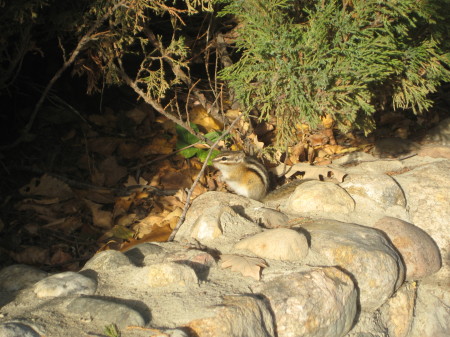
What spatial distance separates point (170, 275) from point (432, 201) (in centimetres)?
237

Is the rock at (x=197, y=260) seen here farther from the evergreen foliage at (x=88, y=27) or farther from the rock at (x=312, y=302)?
the evergreen foliage at (x=88, y=27)

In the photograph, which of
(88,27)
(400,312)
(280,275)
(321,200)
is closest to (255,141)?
(321,200)

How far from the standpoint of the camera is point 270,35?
3729mm

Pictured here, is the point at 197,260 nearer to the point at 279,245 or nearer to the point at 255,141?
the point at 279,245

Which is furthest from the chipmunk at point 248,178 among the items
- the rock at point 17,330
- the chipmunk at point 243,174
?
the rock at point 17,330

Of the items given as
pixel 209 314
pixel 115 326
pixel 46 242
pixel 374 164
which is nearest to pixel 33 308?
pixel 115 326

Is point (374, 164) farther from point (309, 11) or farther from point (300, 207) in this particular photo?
point (309, 11)

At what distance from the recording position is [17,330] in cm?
225

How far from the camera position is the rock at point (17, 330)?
7.24 ft

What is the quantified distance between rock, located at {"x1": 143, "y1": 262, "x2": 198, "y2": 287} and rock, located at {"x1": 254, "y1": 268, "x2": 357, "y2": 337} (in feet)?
1.22

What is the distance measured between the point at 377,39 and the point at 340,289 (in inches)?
74.4

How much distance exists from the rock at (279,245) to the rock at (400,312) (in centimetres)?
78

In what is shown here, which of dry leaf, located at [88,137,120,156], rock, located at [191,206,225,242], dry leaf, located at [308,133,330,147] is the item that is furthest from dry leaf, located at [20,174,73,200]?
dry leaf, located at [308,133,330,147]

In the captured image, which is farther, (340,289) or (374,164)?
(374,164)
